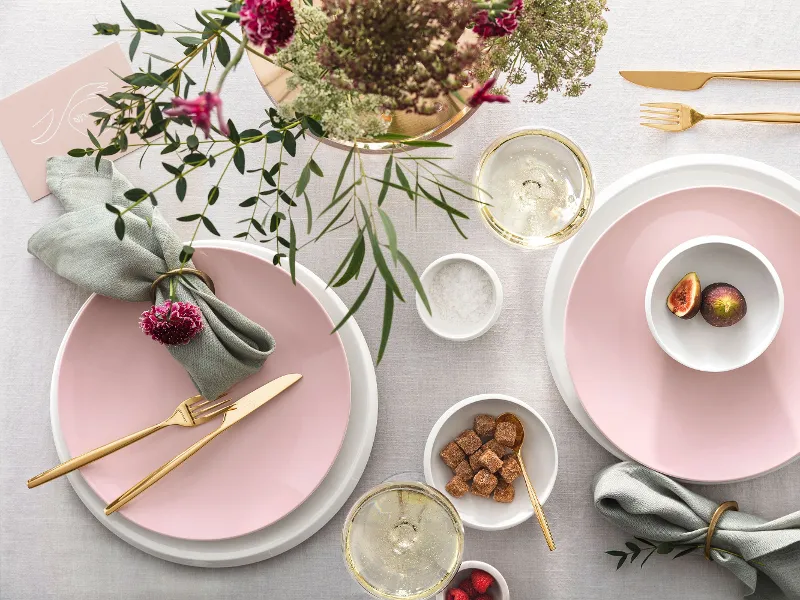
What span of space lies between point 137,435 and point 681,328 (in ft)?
2.97

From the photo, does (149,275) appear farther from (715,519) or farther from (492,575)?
(715,519)

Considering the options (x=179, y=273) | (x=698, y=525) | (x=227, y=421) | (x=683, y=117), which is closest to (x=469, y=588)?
(x=698, y=525)

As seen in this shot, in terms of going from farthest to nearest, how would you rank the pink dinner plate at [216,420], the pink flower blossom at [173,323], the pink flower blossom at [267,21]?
the pink dinner plate at [216,420] < the pink flower blossom at [173,323] < the pink flower blossom at [267,21]

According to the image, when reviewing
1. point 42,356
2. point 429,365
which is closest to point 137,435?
point 42,356

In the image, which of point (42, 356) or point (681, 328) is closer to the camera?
point (681, 328)

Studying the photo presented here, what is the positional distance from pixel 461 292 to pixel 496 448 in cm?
28

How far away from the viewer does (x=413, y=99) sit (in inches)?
27.8

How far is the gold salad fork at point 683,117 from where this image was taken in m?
1.18

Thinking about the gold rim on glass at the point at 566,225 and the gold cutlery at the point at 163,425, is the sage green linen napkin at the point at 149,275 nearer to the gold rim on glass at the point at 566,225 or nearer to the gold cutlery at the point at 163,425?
the gold cutlery at the point at 163,425

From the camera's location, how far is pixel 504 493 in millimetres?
1178

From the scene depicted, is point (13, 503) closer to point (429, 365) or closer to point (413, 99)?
point (429, 365)

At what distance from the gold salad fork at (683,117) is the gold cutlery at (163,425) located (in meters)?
0.88

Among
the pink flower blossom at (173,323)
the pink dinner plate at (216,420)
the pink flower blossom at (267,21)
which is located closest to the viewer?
the pink flower blossom at (267,21)

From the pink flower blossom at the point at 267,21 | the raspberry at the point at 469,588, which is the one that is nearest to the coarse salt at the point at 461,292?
the raspberry at the point at 469,588
